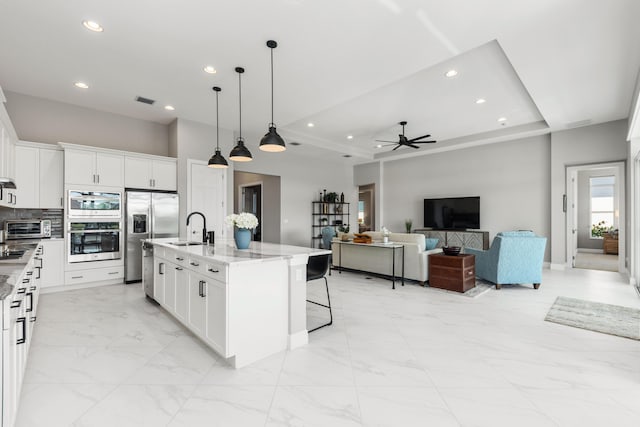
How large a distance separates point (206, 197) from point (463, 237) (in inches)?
242

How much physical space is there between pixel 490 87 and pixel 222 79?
3.86 meters

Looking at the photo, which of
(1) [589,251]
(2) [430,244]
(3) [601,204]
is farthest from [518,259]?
(3) [601,204]

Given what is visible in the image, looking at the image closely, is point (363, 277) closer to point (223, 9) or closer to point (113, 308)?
point (113, 308)

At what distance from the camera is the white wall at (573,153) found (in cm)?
570

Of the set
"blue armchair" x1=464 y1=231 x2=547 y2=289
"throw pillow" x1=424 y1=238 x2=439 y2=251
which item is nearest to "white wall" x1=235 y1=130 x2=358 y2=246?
"throw pillow" x1=424 y1=238 x2=439 y2=251

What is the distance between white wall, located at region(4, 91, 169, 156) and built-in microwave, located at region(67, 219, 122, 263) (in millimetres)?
1458

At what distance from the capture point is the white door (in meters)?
5.62

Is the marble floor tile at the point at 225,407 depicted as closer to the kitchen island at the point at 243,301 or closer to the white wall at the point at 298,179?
the kitchen island at the point at 243,301

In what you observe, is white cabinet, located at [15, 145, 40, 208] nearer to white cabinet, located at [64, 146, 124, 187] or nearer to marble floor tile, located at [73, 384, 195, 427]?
white cabinet, located at [64, 146, 124, 187]

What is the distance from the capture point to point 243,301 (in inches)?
91.0

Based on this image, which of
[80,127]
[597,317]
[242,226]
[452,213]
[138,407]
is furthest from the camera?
[452,213]

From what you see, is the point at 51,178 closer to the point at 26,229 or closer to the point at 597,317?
the point at 26,229

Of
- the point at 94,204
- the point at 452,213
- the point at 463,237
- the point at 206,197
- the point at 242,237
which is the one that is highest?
the point at 206,197

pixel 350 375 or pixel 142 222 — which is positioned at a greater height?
pixel 142 222
